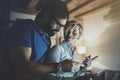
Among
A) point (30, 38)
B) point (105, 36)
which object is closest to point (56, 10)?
point (30, 38)

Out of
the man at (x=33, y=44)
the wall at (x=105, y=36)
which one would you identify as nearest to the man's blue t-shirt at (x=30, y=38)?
the man at (x=33, y=44)

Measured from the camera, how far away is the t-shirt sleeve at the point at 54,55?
838 mm

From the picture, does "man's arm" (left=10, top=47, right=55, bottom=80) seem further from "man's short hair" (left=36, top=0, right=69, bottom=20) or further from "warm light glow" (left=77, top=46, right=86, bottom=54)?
"warm light glow" (left=77, top=46, right=86, bottom=54)

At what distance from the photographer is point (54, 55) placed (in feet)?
2.87

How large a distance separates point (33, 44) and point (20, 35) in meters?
0.07

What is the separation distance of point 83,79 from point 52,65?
172 mm

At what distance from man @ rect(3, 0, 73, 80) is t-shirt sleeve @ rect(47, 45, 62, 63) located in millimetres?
50

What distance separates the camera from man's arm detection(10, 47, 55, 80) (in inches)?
26.1

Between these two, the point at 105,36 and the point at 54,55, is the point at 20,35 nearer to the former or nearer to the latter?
the point at 54,55

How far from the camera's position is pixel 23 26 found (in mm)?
711

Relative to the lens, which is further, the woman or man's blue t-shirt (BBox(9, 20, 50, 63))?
the woman

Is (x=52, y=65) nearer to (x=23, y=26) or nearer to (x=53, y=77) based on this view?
(x=53, y=77)

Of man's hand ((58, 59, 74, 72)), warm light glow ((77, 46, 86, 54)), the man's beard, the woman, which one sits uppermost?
the man's beard

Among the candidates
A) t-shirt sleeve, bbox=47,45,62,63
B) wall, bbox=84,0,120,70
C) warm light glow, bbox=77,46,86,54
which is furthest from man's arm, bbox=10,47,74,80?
warm light glow, bbox=77,46,86,54
